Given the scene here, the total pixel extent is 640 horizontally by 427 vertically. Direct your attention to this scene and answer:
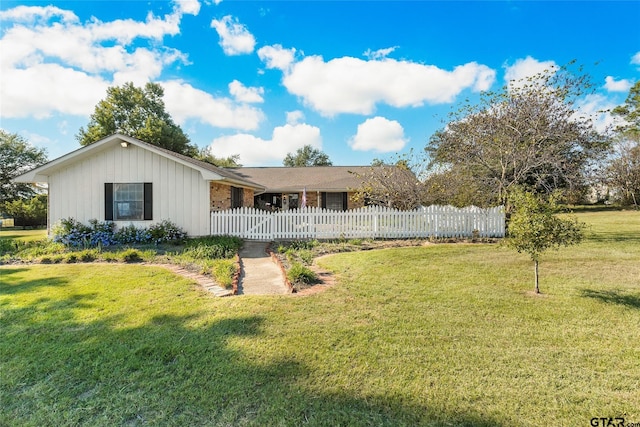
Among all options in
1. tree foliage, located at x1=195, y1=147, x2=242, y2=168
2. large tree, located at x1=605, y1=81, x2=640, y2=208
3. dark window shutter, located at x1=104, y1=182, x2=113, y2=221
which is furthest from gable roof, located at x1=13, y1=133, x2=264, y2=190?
tree foliage, located at x1=195, y1=147, x2=242, y2=168

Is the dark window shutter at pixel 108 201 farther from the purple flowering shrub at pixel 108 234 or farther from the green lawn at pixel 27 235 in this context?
the green lawn at pixel 27 235

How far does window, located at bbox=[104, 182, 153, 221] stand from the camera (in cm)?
1073

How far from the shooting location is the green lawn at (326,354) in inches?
89.5

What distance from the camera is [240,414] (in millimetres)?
2215

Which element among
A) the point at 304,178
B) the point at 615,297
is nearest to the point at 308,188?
the point at 304,178

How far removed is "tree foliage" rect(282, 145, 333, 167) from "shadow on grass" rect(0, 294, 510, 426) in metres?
45.5

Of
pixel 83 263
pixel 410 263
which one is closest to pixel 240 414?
pixel 410 263

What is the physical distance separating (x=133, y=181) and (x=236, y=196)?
4129 mm

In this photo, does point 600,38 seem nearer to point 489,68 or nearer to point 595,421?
point 489,68

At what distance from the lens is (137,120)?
3178 cm

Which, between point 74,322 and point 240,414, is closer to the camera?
point 240,414

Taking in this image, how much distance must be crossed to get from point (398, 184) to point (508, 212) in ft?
13.0

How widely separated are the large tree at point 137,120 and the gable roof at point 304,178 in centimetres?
1246

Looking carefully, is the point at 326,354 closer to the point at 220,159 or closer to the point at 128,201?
the point at 128,201
